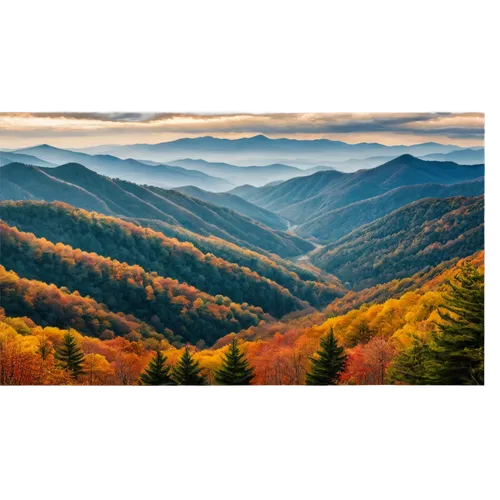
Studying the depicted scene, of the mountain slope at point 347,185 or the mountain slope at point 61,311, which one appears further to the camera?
the mountain slope at point 61,311

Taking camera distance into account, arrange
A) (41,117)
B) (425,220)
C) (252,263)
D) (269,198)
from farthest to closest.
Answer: (252,263) → (269,198) → (425,220) → (41,117)

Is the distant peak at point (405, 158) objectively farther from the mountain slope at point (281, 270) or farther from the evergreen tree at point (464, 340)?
the mountain slope at point (281, 270)

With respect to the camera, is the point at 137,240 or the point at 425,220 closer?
the point at 425,220

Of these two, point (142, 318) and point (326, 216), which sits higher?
point (326, 216)

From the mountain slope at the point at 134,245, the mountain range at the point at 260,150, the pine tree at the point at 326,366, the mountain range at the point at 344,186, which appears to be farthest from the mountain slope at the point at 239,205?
the pine tree at the point at 326,366

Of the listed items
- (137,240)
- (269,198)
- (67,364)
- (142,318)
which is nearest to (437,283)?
(269,198)

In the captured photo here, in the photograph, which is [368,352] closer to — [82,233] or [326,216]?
[326,216]
